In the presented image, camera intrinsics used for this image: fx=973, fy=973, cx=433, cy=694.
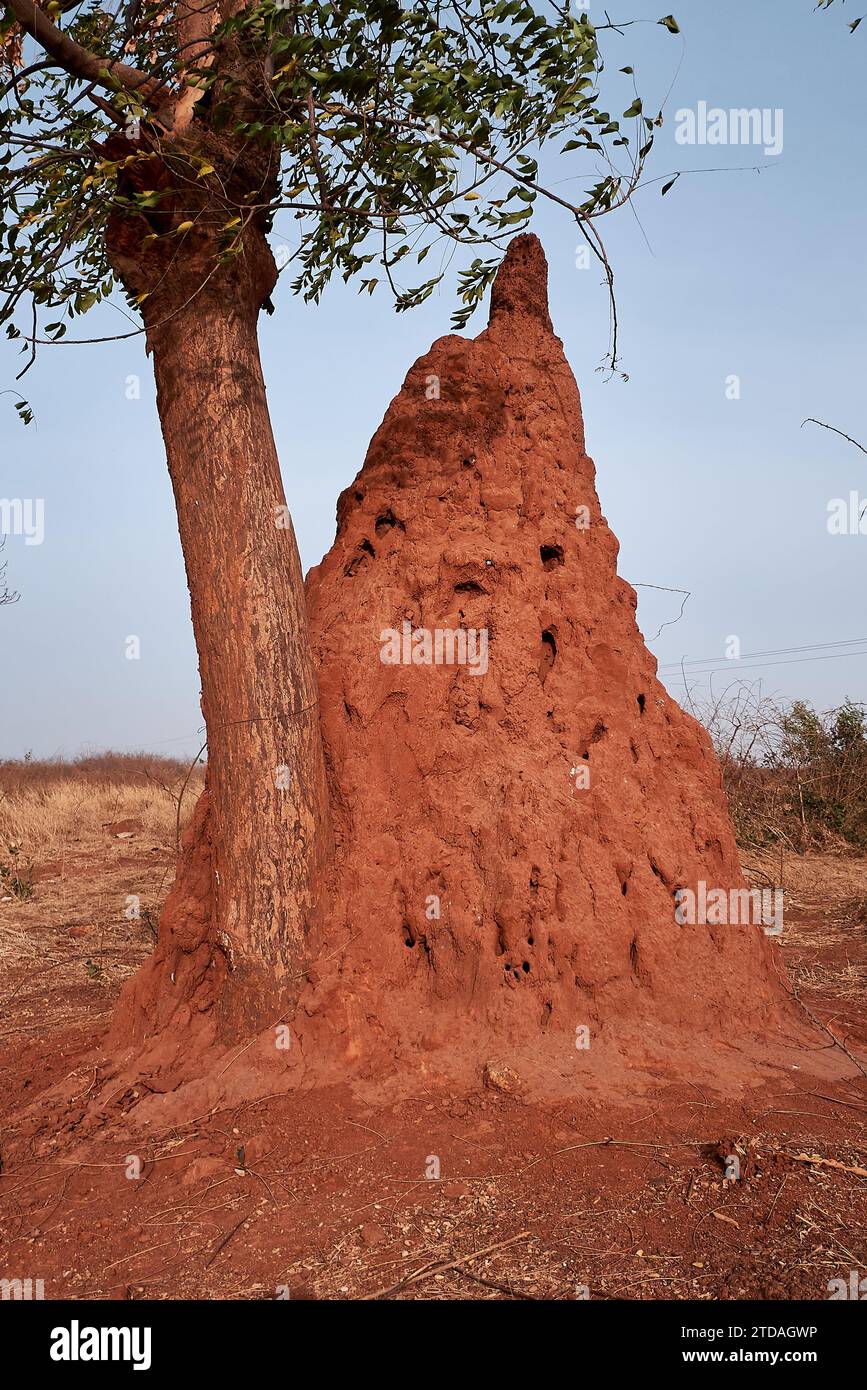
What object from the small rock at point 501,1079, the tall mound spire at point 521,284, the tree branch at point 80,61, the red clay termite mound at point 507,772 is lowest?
the small rock at point 501,1079

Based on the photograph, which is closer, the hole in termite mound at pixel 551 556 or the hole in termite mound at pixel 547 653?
the hole in termite mound at pixel 547 653

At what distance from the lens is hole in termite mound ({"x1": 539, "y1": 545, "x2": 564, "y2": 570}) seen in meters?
4.86

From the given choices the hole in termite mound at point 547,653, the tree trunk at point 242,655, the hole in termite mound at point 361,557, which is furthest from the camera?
the hole in termite mound at point 361,557

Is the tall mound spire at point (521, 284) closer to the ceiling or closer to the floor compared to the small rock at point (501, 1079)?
closer to the ceiling

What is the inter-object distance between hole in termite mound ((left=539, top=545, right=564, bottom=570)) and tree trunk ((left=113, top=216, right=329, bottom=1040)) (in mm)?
1296

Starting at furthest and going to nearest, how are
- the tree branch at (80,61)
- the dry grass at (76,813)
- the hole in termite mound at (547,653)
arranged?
the dry grass at (76,813) < the hole in termite mound at (547,653) < the tree branch at (80,61)

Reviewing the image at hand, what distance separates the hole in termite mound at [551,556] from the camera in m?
4.86

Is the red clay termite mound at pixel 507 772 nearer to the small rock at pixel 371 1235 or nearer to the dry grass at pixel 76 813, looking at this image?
the small rock at pixel 371 1235

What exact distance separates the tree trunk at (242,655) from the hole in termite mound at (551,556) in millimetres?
1296

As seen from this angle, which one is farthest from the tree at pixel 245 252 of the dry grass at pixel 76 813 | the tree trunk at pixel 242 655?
the dry grass at pixel 76 813

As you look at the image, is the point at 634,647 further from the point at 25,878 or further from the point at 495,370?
the point at 25,878

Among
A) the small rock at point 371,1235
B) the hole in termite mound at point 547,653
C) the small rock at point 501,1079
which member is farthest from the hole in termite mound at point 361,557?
the small rock at point 371,1235

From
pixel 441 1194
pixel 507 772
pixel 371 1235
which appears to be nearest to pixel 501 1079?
pixel 441 1194

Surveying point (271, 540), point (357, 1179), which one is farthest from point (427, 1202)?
point (271, 540)
